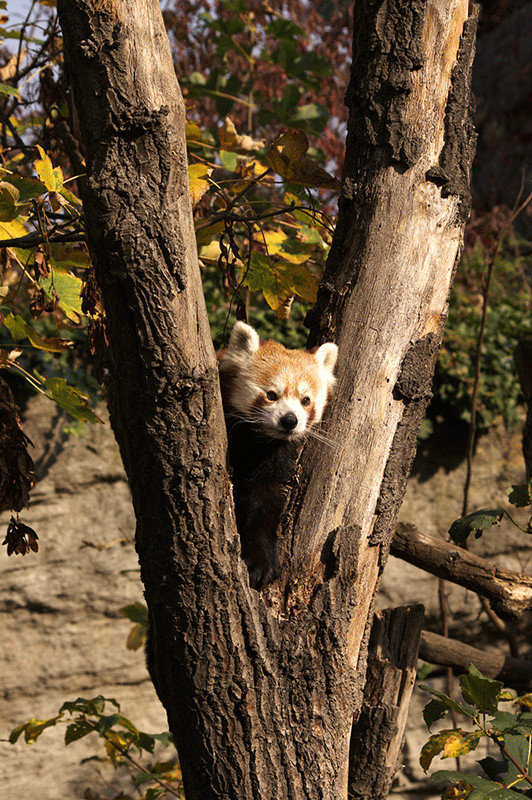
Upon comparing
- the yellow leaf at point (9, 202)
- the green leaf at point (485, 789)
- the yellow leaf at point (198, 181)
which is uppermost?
the yellow leaf at point (198, 181)

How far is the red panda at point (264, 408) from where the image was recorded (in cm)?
230

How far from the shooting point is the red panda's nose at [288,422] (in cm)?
261

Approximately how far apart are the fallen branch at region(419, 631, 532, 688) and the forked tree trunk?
1.40 meters

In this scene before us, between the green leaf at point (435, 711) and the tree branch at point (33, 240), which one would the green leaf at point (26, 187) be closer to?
the tree branch at point (33, 240)

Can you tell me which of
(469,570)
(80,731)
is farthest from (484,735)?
(80,731)

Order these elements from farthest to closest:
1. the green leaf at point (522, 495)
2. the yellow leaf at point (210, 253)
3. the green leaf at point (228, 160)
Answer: the green leaf at point (228, 160) → the yellow leaf at point (210, 253) → the green leaf at point (522, 495)

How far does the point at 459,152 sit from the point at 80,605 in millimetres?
4758

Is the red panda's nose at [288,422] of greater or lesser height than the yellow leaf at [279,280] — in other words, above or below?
below

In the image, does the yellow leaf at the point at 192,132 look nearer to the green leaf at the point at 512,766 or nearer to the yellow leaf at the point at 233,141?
the yellow leaf at the point at 233,141

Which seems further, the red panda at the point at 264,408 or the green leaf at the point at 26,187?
the red panda at the point at 264,408

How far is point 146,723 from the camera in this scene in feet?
18.7

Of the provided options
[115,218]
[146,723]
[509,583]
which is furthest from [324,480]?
[146,723]

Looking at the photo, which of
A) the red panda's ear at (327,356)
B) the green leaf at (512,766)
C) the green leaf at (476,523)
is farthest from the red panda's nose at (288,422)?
the green leaf at (512,766)

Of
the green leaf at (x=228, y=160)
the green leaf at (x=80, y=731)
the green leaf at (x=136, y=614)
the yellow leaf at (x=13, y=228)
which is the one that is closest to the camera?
the yellow leaf at (x=13, y=228)
